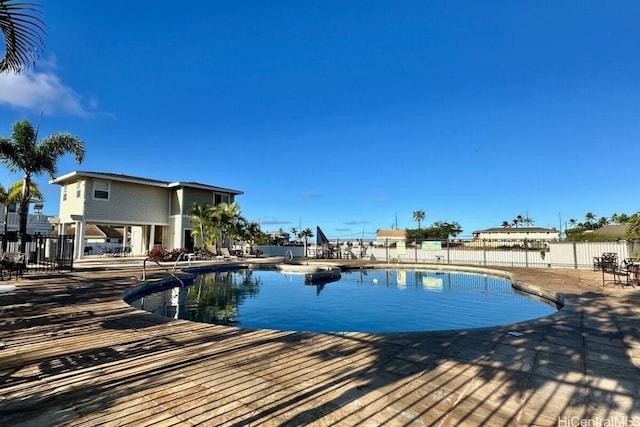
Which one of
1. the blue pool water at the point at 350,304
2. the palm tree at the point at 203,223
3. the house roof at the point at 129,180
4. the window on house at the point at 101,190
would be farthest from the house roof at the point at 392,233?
the blue pool water at the point at 350,304

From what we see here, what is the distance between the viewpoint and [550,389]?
2.79 meters

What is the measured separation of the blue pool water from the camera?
7255mm

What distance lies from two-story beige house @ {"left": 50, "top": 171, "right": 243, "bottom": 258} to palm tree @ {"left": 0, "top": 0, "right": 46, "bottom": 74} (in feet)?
60.1

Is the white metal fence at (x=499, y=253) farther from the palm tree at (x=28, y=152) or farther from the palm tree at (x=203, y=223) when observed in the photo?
the palm tree at (x=28, y=152)

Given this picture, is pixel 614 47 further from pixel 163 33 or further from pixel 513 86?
pixel 163 33

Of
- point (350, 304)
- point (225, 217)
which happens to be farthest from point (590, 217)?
point (350, 304)

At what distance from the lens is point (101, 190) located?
20438 millimetres

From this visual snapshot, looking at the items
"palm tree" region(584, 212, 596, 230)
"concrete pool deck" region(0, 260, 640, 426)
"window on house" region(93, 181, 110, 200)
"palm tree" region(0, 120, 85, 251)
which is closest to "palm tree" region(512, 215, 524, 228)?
"palm tree" region(584, 212, 596, 230)

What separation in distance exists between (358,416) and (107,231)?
35.8 metres

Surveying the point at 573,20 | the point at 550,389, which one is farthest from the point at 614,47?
the point at 550,389

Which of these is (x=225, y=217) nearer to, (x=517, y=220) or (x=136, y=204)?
(x=136, y=204)

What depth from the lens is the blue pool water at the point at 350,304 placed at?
7.26 metres

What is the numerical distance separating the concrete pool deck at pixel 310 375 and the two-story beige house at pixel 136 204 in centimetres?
1731

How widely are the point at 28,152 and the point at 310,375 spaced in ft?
50.7
